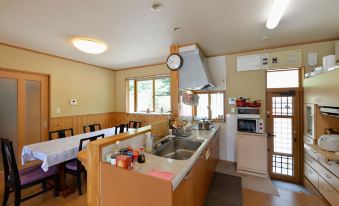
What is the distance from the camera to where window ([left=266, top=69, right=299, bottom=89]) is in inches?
119

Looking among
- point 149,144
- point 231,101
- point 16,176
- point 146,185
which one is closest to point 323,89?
point 231,101

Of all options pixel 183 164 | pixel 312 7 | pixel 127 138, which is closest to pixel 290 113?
pixel 312 7

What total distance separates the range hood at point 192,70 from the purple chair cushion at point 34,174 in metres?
2.50

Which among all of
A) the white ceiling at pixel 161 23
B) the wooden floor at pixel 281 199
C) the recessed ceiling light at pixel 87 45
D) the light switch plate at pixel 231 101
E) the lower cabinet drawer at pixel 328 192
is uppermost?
the white ceiling at pixel 161 23

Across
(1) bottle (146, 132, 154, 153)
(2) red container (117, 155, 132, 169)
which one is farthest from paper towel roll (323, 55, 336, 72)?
(2) red container (117, 155, 132, 169)

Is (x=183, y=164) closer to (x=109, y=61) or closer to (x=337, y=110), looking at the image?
(x=337, y=110)

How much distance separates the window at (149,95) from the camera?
14.7 feet

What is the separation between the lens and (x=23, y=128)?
126 inches

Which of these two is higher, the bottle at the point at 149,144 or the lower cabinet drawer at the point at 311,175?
the bottle at the point at 149,144

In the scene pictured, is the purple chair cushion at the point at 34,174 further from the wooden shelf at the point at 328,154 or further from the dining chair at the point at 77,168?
the wooden shelf at the point at 328,154

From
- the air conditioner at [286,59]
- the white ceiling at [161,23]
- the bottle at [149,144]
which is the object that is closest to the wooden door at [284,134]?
the air conditioner at [286,59]

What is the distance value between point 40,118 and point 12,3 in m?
2.59

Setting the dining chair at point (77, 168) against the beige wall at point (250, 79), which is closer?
the dining chair at point (77, 168)

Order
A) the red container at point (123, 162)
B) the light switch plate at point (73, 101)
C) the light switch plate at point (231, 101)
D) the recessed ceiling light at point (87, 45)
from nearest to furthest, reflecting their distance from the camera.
Answer: the red container at point (123, 162)
the recessed ceiling light at point (87, 45)
the light switch plate at point (231, 101)
the light switch plate at point (73, 101)
